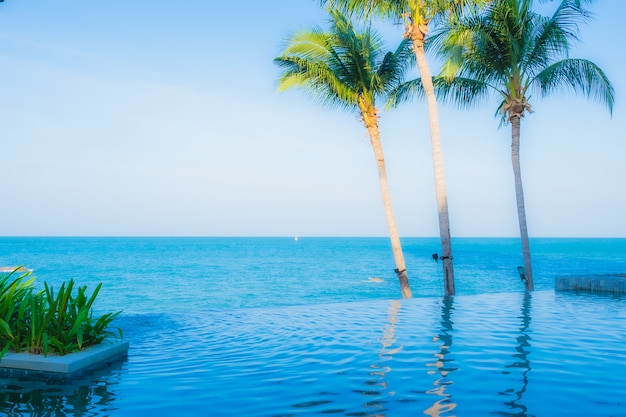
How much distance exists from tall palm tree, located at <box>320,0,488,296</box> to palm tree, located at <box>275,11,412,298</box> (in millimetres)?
1938

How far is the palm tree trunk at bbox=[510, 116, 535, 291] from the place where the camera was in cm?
1705

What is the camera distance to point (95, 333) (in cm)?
669

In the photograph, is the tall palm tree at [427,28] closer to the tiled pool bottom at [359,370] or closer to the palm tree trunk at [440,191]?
the palm tree trunk at [440,191]

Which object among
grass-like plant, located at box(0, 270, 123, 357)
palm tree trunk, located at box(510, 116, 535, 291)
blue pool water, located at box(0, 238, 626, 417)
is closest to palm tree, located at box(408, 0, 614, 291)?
palm tree trunk, located at box(510, 116, 535, 291)

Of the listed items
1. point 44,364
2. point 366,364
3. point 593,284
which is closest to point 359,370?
point 366,364

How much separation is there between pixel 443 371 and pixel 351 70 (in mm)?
13545

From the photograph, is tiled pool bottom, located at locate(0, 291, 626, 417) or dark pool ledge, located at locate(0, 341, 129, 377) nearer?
tiled pool bottom, located at locate(0, 291, 626, 417)

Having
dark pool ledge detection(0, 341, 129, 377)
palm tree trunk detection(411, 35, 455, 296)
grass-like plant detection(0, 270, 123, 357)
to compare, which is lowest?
dark pool ledge detection(0, 341, 129, 377)

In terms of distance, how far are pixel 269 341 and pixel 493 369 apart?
3.65 m

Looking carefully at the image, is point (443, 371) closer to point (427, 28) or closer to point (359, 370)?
point (359, 370)

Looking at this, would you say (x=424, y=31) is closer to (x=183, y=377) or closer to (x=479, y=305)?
(x=479, y=305)

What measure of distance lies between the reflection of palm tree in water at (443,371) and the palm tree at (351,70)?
28.4 feet

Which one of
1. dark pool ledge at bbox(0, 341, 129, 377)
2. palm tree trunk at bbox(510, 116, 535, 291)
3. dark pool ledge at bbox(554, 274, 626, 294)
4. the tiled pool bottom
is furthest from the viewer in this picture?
palm tree trunk at bbox(510, 116, 535, 291)

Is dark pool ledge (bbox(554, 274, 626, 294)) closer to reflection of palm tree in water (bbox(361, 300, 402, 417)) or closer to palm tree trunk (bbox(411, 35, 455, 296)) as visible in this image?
palm tree trunk (bbox(411, 35, 455, 296))
